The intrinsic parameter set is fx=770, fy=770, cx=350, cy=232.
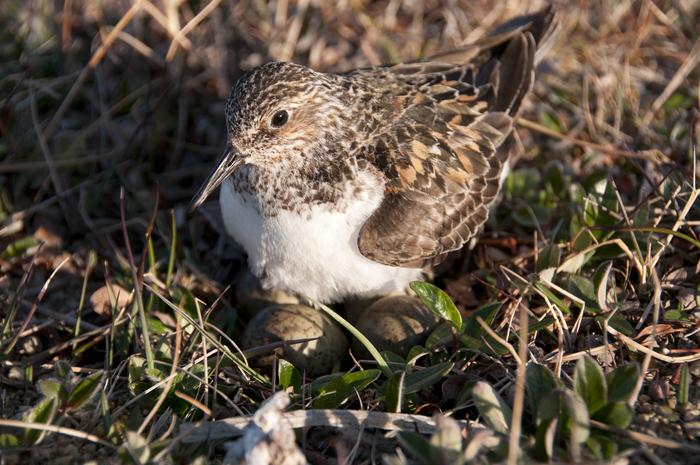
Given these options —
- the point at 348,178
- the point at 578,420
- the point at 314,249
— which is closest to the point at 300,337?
the point at 314,249

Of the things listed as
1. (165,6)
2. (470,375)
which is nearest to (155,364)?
(470,375)

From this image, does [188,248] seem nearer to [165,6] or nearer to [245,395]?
[245,395]

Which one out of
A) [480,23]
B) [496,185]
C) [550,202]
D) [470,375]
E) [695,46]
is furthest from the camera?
[480,23]

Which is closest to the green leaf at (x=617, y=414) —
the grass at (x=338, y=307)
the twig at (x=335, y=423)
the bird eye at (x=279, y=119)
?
the grass at (x=338, y=307)

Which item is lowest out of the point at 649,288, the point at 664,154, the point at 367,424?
the point at 367,424

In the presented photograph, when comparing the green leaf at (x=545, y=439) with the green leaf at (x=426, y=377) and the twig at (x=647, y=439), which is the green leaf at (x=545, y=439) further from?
the green leaf at (x=426, y=377)
